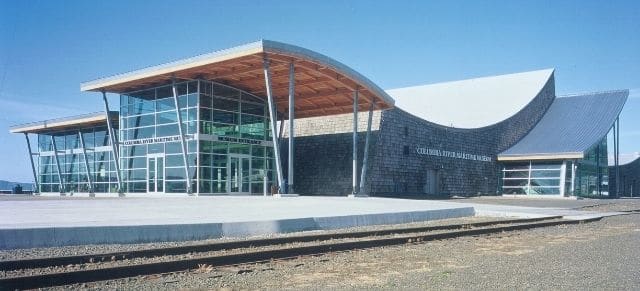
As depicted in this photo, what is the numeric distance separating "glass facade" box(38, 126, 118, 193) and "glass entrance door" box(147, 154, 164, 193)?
4.70 meters

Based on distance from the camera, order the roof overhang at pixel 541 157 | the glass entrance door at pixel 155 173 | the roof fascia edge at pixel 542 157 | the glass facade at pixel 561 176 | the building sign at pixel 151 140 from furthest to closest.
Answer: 1. the glass facade at pixel 561 176
2. the roof overhang at pixel 541 157
3. the roof fascia edge at pixel 542 157
4. the glass entrance door at pixel 155 173
5. the building sign at pixel 151 140

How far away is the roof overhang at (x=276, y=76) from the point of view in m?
23.6

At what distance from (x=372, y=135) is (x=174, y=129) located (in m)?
11.9

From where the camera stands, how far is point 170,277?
7.08m

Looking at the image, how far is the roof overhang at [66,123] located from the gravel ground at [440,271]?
25991mm

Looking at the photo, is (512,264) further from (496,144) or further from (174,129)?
(496,144)

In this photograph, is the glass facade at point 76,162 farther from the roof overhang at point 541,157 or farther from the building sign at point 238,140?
the roof overhang at point 541,157

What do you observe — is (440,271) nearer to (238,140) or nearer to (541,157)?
(238,140)

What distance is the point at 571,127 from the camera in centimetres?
4550

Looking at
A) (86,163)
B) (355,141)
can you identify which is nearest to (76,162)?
(86,163)

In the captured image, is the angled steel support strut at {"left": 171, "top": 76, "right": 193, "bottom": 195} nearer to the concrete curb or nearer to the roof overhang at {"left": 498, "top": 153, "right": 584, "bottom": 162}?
the concrete curb

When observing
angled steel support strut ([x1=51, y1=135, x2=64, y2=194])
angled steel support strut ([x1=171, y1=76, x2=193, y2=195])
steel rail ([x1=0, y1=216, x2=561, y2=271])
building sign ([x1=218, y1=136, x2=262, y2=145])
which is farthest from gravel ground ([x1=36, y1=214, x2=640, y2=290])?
angled steel support strut ([x1=51, y1=135, x2=64, y2=194])

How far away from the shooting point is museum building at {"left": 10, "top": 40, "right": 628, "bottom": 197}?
1061 inches

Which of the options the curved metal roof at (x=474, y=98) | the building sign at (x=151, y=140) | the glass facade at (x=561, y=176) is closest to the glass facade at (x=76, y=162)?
the building sign at (x=151, y=140)
